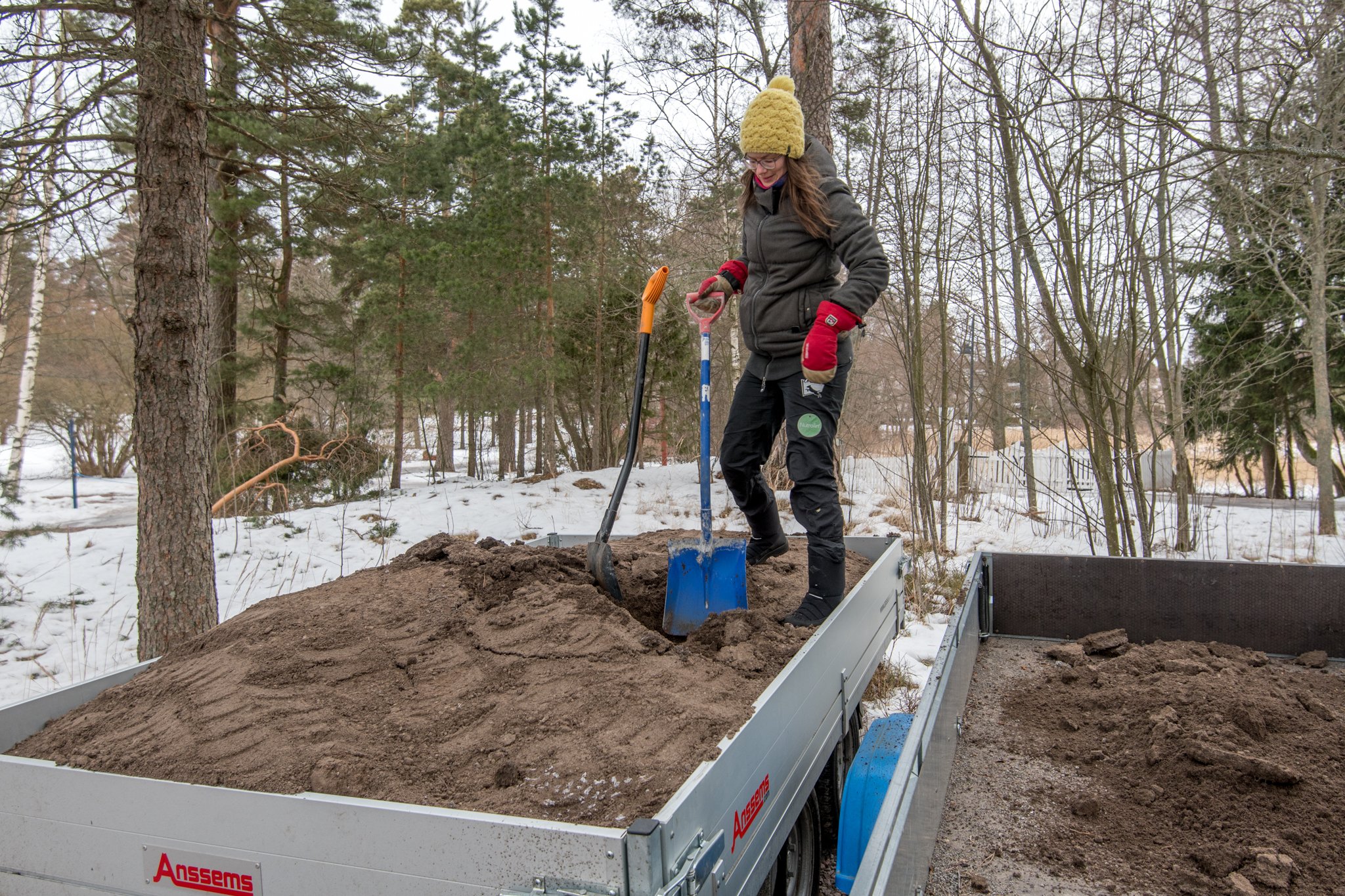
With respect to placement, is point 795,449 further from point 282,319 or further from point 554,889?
point 282,319

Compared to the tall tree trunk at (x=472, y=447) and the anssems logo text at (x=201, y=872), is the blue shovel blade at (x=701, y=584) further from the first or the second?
the tall tree trunk at (x=472, y=447)

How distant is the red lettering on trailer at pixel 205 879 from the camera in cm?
126

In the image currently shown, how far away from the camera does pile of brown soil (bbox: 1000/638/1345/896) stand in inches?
64.9

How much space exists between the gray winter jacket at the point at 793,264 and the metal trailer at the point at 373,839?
1.45 meters

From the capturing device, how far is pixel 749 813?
57.7 inches

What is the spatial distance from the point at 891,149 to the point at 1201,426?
8.25m

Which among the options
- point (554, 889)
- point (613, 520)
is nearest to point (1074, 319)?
point (613, 520)

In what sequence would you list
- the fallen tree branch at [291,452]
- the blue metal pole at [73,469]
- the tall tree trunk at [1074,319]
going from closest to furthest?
the tall tree trunk at [1074,319]
the fallen tree branch at [291,452]
the blue metal pole at [73,469]

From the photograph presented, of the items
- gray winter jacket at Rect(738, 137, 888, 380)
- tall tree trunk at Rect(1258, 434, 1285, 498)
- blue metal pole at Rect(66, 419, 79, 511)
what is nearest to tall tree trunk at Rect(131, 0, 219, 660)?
gray winter jacket at Rect(738, 137, 888, 380)

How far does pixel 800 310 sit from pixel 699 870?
2.08 meters

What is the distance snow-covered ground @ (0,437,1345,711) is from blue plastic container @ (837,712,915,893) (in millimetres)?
2115

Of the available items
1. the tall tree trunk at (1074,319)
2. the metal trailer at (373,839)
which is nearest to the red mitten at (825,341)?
the metal trailer at (373,839)

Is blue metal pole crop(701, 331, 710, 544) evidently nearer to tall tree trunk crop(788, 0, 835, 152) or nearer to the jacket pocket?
the jacket pocket

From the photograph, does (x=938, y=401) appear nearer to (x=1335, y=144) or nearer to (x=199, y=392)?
(x=1335, y=144)
